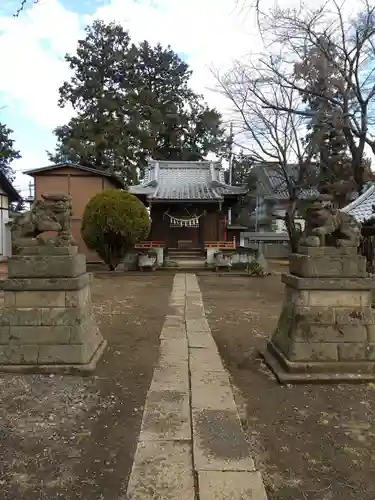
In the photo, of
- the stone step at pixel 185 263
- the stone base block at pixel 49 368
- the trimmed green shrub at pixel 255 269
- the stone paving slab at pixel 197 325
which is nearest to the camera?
the stone base block at pixel 49 368

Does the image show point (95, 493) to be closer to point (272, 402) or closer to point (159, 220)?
point (272, 402)

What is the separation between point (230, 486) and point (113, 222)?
42.7 ft

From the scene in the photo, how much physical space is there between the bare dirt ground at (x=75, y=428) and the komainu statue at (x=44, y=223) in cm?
153

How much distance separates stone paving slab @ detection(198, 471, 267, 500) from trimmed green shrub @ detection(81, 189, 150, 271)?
12908mm

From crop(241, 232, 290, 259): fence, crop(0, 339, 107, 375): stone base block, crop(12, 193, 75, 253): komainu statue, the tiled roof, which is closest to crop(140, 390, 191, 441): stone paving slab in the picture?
crop(0, 339, 107, 375): stone base block

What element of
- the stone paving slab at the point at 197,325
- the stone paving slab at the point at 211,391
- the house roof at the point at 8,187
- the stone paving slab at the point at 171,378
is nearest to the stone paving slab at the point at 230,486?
the stone paving slab at the point at 211,391

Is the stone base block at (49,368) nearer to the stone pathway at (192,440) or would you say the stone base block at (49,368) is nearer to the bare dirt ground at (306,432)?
the stone pathway at (192,440)

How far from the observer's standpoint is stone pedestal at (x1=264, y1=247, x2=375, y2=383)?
4297mm

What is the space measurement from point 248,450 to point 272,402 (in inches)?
39.6

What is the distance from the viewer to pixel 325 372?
14.0 ft

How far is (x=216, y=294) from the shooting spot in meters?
10.9

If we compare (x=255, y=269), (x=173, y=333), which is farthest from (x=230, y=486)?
(x=255, y=269)

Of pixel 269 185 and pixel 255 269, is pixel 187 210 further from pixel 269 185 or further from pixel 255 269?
pixel 269 185

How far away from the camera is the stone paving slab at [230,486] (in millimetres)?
2305
